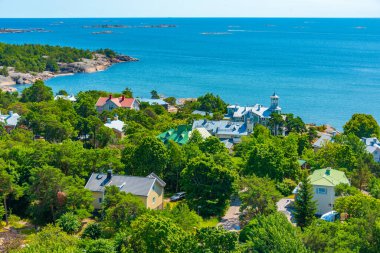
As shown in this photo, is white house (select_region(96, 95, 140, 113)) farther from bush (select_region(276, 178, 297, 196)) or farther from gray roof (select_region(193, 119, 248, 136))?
bush (select_region(276, 178, 297, 196))

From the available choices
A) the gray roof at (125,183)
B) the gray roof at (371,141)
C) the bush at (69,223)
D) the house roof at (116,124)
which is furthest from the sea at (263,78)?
the bush at (69,223)

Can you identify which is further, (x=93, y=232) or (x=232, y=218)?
(x=232, y=218)

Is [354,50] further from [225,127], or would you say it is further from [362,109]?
[225,127]

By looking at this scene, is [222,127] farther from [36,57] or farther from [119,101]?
[36,57]

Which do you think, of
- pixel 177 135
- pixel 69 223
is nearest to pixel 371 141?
pixel 177 135

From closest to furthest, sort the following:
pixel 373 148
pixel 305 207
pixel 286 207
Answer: pixel 305 207 → pixel 286 207 → pixel 373 148
